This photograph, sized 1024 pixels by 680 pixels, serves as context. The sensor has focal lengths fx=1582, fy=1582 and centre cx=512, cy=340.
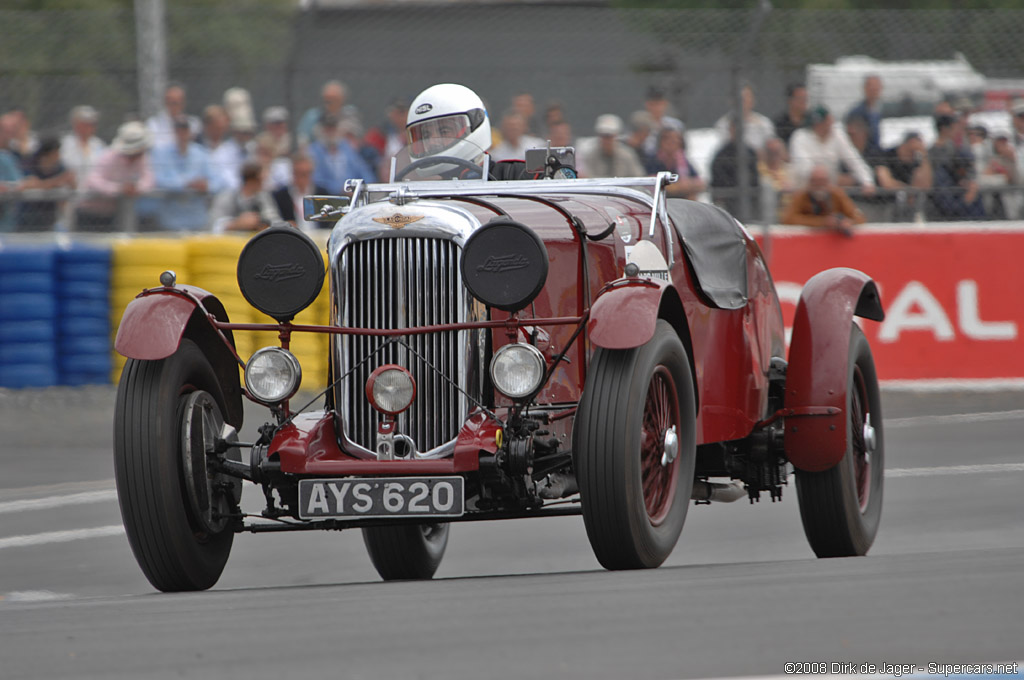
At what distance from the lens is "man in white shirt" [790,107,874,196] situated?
1209 centimetres

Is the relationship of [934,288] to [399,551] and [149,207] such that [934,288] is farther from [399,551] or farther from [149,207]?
[399,551]

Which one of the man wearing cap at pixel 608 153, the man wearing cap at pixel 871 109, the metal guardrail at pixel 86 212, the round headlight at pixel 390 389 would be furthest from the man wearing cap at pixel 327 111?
the round headlight at pixel 390 389

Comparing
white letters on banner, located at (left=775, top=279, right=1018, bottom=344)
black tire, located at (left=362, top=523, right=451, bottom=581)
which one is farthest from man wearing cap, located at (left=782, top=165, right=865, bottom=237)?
black tire, located at (left=362, top=523, right=451, bottom=581)

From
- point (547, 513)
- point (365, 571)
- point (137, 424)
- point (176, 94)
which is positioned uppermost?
point (176, 94)

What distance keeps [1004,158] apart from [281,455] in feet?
28.8

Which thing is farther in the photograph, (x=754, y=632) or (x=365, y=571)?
(x=365, y=571)

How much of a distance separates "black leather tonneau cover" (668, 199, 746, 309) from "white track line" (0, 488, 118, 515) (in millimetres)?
3724

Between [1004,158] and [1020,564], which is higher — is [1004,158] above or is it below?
above

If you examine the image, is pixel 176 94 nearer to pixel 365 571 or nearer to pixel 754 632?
pixel 365 571

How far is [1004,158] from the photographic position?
40.7ft

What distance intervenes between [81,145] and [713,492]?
298 inches

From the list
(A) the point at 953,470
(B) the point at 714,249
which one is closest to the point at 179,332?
(B) the point at 714,249

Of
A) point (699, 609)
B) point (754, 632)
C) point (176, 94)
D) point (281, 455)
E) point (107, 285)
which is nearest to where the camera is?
point (754, 632)

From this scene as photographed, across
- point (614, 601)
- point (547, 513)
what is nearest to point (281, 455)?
point (547, 513)
